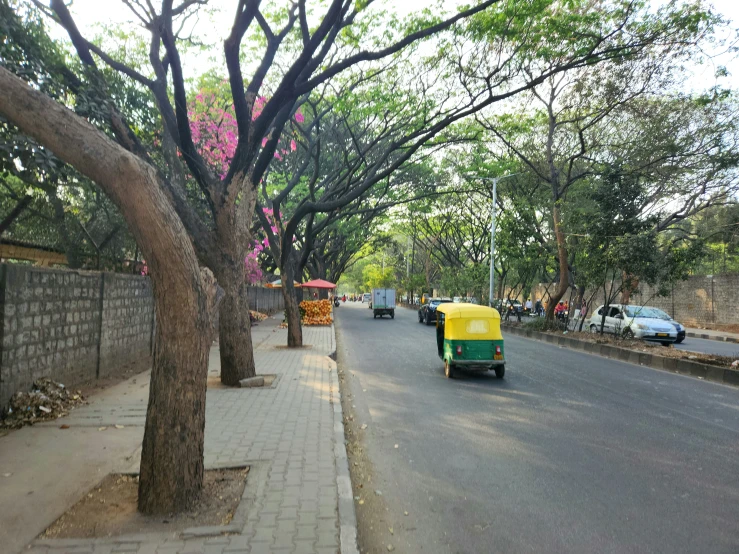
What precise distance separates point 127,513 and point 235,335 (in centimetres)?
529

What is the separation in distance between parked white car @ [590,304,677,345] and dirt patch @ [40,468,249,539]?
1601 centimetres

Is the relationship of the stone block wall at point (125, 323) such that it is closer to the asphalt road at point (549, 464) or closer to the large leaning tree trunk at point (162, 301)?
the asphalt road at point (549, 464)

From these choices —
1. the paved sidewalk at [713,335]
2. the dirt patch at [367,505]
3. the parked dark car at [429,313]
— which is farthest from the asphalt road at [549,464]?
the parked dark car at [429,313]

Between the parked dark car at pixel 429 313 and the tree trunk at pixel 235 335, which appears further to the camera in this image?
the parked dark car at pixel 429 313

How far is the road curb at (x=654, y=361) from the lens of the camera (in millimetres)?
11016

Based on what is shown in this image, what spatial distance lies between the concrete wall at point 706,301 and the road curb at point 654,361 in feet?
28.2

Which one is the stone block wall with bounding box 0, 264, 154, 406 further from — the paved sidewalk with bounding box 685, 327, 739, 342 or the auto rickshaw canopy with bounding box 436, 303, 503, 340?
the paved sidewalk with bounding box 685, 327, 739, 342

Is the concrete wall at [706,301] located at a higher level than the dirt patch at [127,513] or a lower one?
higher

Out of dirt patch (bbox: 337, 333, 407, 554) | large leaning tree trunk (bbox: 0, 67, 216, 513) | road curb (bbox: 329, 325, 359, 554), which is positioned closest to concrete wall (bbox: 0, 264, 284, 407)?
large leaning tree trunk (bbox: 0, 67, 216, 513)

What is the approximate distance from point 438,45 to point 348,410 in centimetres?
826

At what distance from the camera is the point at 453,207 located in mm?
34938

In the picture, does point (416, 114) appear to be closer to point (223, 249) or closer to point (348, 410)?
point (223, 249)

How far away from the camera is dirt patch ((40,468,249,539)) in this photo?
3.47 m

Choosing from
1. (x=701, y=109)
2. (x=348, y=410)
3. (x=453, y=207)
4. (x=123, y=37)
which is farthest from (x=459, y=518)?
(x=453, y=207)
